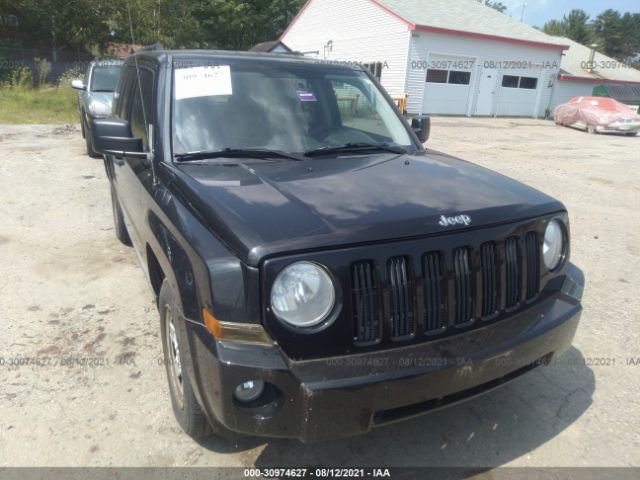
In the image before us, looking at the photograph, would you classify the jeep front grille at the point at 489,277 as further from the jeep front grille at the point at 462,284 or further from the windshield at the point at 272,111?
the windshield at the point at 272,111

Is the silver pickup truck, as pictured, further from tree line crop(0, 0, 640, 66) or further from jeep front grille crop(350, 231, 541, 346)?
tree line crop(0, 0, 640, 66)

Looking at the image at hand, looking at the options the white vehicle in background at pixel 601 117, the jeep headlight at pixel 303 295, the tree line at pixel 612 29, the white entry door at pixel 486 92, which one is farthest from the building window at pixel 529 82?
the tree line at pixel 612 29

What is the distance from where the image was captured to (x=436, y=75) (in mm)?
22688

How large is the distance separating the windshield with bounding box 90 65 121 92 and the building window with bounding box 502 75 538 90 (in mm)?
20092

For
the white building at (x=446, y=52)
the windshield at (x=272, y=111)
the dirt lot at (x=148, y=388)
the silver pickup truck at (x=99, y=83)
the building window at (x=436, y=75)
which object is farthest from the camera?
the building window at (x=436, y=75)

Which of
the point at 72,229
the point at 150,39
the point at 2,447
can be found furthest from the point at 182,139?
the point at 150,39

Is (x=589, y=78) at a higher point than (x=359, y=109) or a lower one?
lower

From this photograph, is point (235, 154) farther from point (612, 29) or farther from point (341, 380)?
point (612, 29)

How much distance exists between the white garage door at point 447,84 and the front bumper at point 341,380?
2200 cm

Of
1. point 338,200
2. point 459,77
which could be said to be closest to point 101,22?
point 459,77

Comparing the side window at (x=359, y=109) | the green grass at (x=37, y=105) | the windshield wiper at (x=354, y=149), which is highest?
the side window at (x=359, y=109)

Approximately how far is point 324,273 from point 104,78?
10254 millimetres

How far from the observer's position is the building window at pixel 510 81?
24825 mm

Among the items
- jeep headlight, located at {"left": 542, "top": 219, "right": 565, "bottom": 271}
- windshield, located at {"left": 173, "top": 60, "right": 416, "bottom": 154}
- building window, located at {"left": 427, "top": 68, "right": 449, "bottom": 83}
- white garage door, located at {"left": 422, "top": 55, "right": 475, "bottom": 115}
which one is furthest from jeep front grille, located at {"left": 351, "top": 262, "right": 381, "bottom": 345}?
building window, located at {"left": 427, "top": 68, "right": 449, "bottom": 83}
